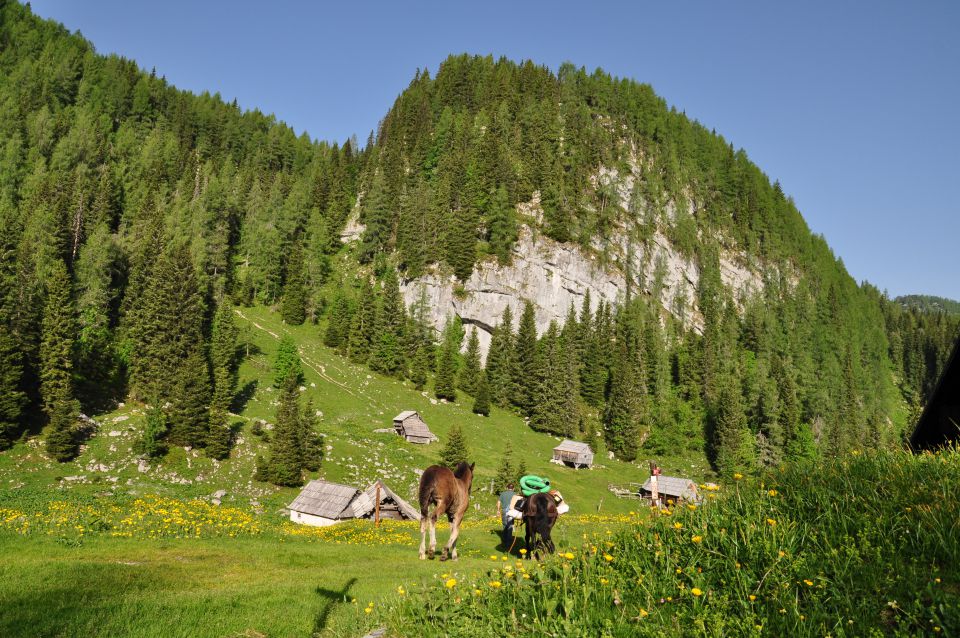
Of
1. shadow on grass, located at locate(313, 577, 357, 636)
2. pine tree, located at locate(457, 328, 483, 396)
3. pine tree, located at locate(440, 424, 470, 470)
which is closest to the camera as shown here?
shadow on grass, located at locate(313, 577, 357, 636)

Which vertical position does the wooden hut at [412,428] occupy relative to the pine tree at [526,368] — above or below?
below

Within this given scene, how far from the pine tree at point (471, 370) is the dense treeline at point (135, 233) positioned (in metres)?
31.7

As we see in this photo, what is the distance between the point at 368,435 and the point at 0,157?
276 ft

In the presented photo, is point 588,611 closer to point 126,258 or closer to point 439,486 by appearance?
point 439,486

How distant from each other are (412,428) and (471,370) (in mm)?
29163

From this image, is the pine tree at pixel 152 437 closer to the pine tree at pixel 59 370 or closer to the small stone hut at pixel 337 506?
the pine tree at pixel 59 370

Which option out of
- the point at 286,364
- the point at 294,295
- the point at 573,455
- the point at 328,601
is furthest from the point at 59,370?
the point at 573,455

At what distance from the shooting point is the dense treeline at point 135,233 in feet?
162

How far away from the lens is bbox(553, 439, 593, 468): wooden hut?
73625 millimetres

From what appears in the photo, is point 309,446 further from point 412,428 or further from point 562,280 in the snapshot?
point 562,280

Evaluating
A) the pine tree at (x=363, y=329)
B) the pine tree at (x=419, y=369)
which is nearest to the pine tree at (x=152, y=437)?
the pine tree at (x=363, y=329)

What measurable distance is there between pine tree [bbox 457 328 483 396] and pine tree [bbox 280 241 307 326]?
108 feet

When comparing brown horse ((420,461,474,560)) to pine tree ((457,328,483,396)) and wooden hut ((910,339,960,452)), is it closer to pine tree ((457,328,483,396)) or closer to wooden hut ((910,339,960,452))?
wooden hut ((910,339,960,452))

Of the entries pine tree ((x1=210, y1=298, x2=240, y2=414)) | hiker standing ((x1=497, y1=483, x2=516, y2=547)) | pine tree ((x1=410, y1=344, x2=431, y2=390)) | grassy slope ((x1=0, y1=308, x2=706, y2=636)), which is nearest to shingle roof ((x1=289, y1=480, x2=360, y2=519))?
grassy slope ((x1=0, y1=308, x2=706, y2=636))
